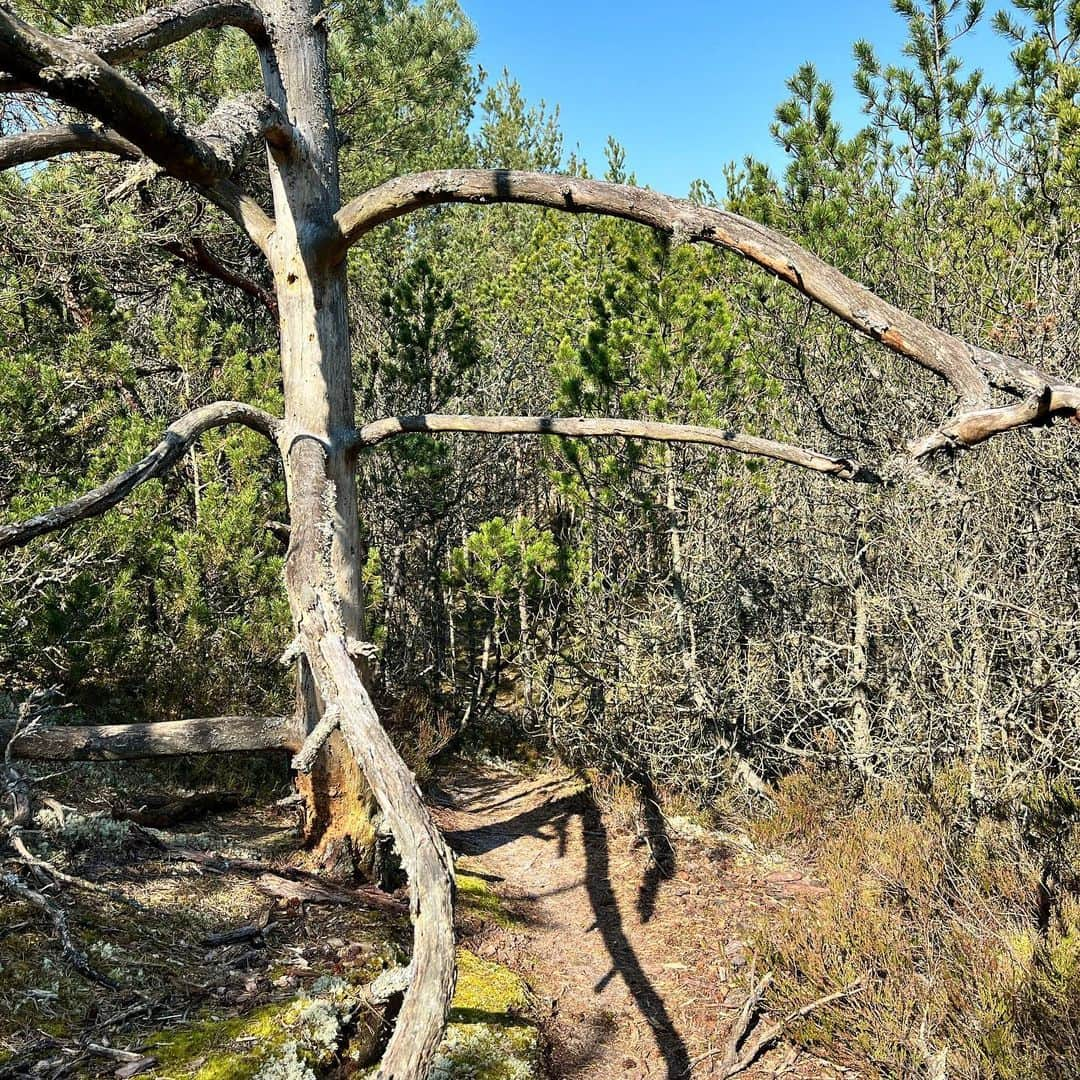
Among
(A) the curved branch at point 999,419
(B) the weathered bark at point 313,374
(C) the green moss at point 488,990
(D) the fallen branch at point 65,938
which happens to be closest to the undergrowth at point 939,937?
(C) the green moss at point 488,990

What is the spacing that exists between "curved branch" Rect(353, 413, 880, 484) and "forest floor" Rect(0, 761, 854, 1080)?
6.73 feet

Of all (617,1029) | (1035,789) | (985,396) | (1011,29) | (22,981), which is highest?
(1011,29)

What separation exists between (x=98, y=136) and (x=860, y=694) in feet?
17.4

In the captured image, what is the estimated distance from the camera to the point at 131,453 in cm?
506

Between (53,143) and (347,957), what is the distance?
3113 mm

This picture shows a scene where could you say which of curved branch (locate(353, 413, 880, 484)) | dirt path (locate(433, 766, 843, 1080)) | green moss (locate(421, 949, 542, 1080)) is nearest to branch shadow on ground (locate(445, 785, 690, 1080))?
dirt path (locate(433, 766, 843, 1080))

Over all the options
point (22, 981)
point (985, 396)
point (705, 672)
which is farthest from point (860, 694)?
point (22, 981)

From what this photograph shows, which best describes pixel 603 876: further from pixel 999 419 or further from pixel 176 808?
pixel 999 419

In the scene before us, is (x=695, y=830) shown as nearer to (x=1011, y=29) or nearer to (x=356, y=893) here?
(x=356, y=893)

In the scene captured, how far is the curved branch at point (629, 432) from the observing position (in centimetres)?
249

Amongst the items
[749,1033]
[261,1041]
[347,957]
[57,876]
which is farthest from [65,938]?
[749,1033]

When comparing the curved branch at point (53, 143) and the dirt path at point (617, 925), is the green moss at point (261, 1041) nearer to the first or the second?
the dirt path at point (617, 925)

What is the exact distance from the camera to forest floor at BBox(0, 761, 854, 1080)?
2705 mm

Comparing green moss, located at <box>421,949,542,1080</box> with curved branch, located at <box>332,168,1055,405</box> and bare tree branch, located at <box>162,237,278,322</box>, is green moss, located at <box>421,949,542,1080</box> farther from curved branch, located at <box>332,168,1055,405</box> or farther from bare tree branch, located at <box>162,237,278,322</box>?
bare tree branch, located at <box>162,237,278,322</box>
